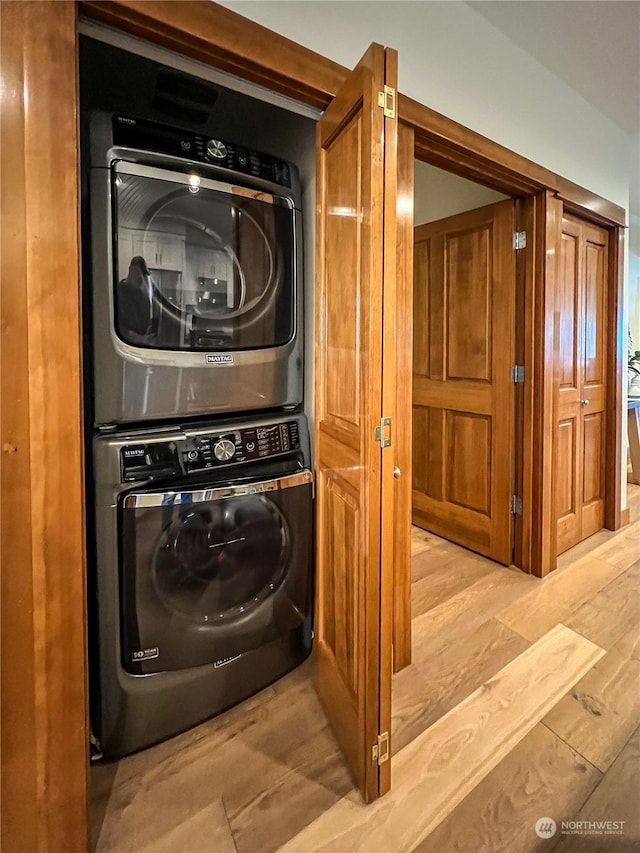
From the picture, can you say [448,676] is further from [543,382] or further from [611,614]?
[543,382]

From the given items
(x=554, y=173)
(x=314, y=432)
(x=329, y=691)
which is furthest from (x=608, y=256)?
(x=329, y=691)

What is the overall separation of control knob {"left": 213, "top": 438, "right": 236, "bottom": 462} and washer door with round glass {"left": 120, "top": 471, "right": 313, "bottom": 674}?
10 cm

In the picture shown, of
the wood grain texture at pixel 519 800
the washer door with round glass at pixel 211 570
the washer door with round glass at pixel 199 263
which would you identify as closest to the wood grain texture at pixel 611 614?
the wood grain texture at pixel 519 800

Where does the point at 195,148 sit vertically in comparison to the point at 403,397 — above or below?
above

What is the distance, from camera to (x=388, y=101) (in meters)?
1.09

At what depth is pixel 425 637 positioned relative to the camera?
1.97 meters

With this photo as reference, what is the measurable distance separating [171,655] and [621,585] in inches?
91.3

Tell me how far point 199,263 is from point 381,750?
1.51 m

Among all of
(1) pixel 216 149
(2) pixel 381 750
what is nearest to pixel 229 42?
(1) pixel 216 149

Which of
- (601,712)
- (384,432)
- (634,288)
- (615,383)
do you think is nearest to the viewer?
(384,432)

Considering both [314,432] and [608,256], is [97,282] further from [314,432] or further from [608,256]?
[608,256]

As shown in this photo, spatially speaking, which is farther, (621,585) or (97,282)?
(621,585)

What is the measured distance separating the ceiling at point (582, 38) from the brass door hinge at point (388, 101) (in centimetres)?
122

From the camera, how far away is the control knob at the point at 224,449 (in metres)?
1.43
